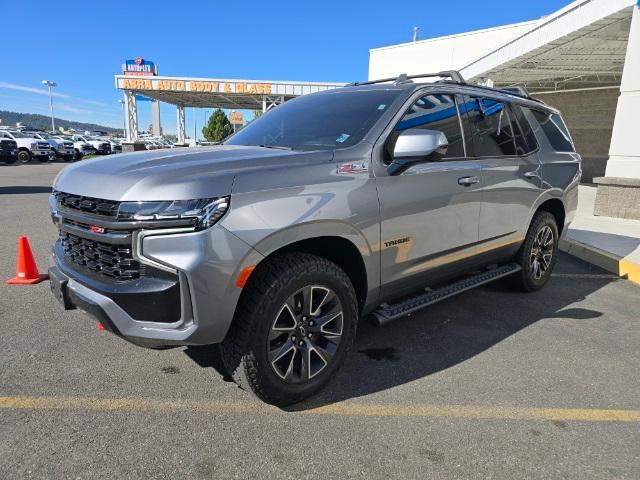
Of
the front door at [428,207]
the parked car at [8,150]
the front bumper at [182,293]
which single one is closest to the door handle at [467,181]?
the front door at [428,207]

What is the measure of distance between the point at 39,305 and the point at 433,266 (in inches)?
140

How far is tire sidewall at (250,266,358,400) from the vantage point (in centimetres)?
258

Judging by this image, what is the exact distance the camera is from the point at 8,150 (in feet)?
80.8

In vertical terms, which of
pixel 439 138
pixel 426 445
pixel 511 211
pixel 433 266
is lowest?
pixel 426 445

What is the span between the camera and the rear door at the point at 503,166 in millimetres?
4031

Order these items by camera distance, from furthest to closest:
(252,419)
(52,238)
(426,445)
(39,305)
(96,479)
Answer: (52,238)
(39,305)
(252,419)
(426,445)
(96,479)

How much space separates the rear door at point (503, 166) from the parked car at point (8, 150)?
1048 inches

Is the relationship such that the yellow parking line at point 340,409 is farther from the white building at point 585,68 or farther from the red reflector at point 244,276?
the white building at point 585,68

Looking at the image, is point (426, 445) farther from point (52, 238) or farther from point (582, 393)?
point (52, 238)

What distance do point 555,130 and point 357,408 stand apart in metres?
4.02

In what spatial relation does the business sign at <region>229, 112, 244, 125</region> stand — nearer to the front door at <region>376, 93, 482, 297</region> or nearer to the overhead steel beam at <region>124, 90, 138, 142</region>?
the overhead steel beam at <region>124, 90, 138, 142</region>

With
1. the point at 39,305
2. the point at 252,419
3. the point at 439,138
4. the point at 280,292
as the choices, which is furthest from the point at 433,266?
the point at 39,305

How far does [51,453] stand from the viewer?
93.5 inches

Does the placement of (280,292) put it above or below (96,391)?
above
